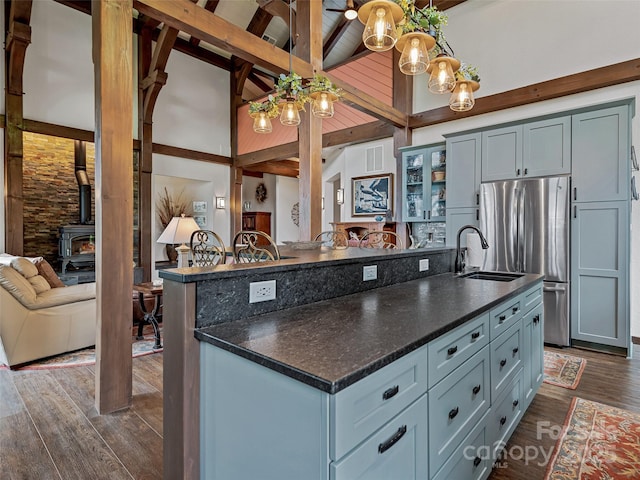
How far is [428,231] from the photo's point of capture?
5.33 m

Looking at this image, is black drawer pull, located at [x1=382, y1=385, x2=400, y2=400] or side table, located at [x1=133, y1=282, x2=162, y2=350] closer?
black drawer pull, located at [x1=382, y1=385, x2=400, y2=400]

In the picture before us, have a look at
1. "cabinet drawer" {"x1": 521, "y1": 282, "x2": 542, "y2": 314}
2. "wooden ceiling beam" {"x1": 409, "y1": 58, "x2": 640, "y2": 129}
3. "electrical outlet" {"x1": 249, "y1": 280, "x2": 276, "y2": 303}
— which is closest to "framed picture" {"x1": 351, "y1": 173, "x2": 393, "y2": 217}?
"wooden ceiling beam" {"x1": 409, "y1": 58, "x2": 640, "y2": 129}

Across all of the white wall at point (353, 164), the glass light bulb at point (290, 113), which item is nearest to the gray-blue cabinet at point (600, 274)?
the glass light bulb at point (290, 113)

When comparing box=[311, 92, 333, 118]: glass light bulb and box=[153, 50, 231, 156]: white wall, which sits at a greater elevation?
box=[153, 50, 231, 156]: white wall

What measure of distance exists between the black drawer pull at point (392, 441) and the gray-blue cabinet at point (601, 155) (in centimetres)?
364

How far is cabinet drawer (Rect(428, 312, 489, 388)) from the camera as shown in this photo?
122 centimetres

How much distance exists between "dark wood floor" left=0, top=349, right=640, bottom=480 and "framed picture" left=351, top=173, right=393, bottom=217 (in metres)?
4.24

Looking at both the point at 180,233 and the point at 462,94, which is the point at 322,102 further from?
the point at 180,233

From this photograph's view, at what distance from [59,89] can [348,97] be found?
16.0ft

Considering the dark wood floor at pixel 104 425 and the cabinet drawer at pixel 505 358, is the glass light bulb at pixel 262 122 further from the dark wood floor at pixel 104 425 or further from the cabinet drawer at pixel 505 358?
the cabinet drawer at pixel 505 358

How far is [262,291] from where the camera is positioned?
144 centimetres

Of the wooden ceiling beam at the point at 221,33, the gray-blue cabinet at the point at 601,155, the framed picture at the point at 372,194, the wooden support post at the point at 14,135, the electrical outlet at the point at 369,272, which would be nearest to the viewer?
the electrical outlet at the point at 369,272

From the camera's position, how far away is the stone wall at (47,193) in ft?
20.5

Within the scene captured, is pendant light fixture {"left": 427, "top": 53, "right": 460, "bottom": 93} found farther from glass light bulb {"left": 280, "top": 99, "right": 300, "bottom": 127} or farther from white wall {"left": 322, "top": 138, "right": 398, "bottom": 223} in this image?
white wall {"left": 322, "top": 138, "right": 398, "bottom": 223}
